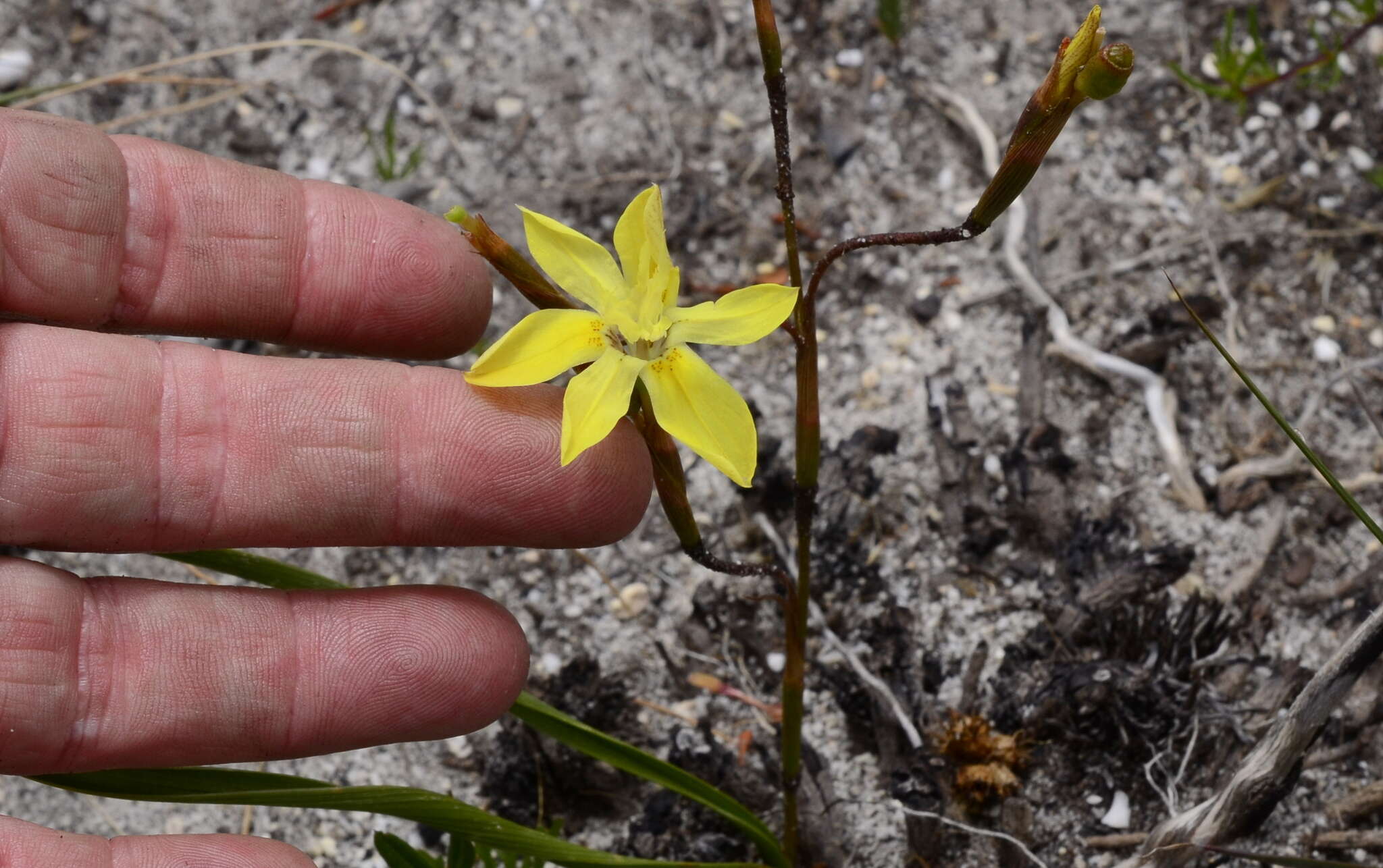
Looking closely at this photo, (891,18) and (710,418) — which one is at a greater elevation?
(891,18)

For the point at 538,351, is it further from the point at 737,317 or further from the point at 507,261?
the point at 737,317

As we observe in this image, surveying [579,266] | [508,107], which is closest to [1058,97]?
[579,266]

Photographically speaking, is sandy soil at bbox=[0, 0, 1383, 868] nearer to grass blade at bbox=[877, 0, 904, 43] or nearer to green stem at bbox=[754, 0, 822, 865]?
grass blade at bbox=[877, 0, 904, 43]

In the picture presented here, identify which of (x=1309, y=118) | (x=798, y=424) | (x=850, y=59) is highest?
(x=850, y=59)

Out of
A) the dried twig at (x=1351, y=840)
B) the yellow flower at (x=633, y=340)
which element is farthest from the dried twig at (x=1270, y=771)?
the yellow flower at (x=633, y=340)

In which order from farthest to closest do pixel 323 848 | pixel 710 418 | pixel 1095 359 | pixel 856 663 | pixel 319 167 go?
1. pixel 319 167
2. pixel 1095 359
3. pixel 323 848
4. pixel 856 663
5. pixel 710 418

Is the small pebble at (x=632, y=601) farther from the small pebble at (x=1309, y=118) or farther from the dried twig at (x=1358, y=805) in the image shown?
the small pebble at (x=1309, y=118)

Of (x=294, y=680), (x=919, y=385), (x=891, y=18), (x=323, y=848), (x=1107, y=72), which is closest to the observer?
(x=1107, y=72)
